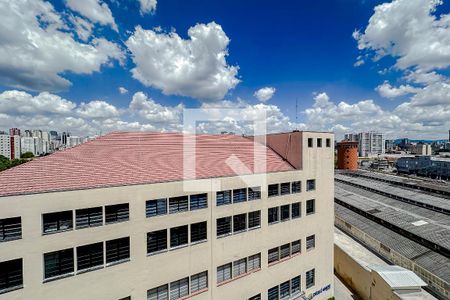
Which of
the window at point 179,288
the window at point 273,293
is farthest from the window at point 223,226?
the window at point 273,293

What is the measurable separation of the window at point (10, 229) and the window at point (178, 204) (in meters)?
8.25

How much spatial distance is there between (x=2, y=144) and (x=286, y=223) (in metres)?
180

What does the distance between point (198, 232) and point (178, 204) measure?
280 cm

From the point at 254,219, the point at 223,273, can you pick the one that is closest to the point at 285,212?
the point at 254,219

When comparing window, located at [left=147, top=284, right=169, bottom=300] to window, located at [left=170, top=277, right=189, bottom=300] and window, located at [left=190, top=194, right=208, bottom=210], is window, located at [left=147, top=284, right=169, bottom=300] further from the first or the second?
window, located at [left=190, top=194, right=208, bottom=210]

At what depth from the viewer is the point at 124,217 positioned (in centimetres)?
1566

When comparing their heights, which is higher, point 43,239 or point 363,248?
point 43,239

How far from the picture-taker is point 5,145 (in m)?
143

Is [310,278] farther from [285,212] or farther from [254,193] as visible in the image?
[254,193]

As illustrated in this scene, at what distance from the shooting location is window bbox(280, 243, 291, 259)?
74.6ft

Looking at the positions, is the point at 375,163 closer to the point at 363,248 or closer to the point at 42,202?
the point at 363,248

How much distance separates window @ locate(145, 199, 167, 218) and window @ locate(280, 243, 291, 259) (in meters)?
12.1

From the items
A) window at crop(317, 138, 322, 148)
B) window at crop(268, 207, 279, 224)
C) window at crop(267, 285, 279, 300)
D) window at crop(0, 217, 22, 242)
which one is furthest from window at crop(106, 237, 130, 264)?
window at crop(317, 138, 322, 148)

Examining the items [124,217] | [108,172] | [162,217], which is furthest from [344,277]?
[108,172]
